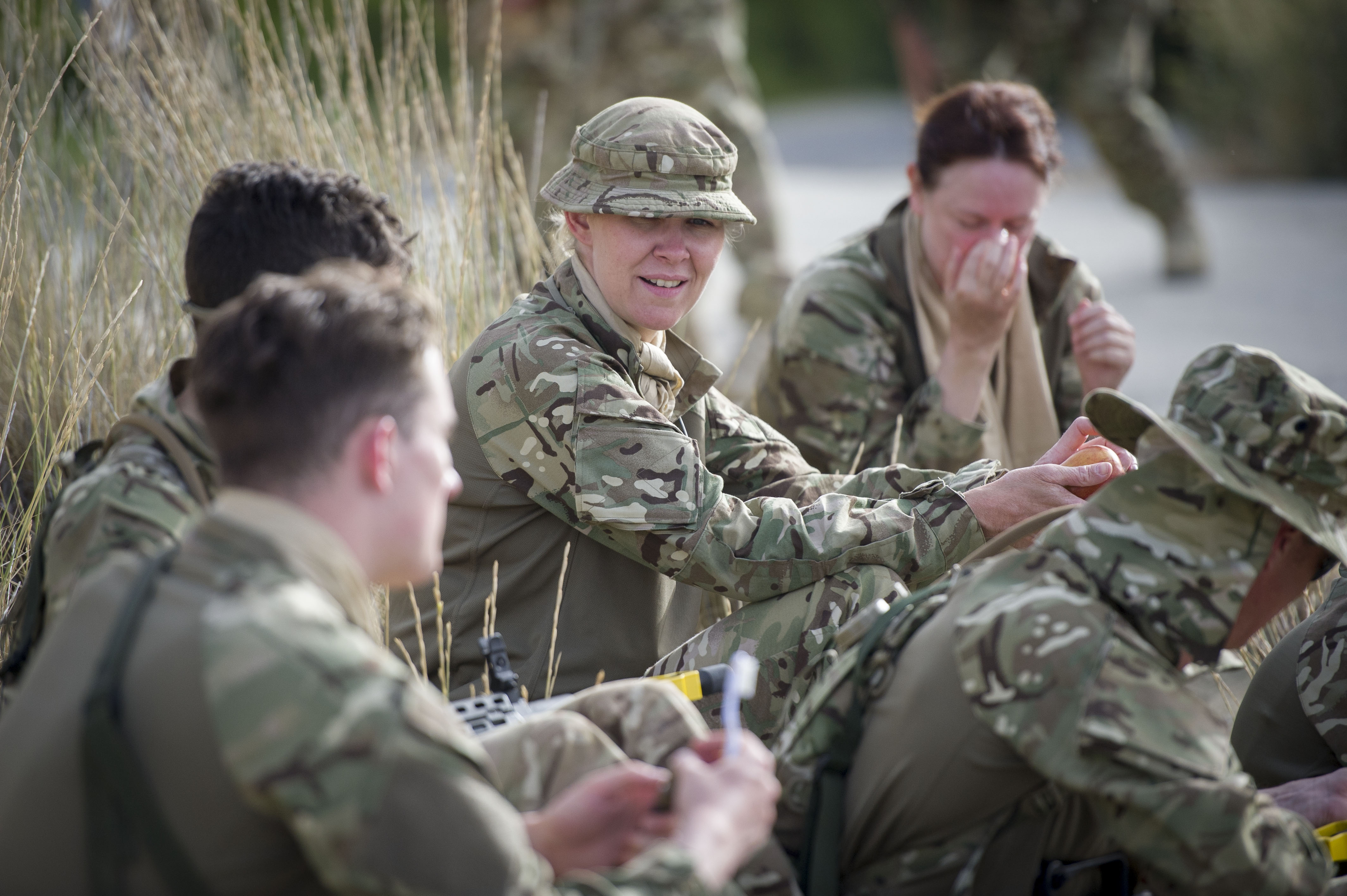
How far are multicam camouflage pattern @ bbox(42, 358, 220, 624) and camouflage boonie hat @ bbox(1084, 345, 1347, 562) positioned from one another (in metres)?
1.29

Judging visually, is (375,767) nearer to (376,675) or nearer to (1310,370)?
(376,675)

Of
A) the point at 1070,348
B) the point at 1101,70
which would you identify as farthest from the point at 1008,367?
the point at 1101,70

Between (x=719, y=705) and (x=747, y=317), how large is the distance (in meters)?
3.96

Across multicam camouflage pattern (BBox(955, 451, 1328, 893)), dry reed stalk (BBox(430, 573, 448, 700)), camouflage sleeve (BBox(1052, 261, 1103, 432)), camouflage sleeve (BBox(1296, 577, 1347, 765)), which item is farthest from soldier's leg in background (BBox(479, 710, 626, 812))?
camouflage sleeve (BBox(1052, 261, 1103, 432))

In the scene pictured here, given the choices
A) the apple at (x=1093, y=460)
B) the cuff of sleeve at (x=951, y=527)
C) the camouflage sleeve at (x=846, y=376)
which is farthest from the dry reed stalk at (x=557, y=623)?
the camouflage sleeve at (x=846, y=376)

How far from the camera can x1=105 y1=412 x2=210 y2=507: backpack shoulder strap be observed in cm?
189

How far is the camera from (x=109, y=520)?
1.81m

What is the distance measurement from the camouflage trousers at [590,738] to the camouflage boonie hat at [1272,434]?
28.7 inches

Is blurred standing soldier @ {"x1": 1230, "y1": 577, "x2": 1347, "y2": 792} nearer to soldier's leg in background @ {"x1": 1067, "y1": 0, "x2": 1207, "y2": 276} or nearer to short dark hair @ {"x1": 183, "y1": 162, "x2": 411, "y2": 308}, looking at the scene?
short dark hair @ {"x1": 183, "y1": 162, "x2": 411, "y2": 308}

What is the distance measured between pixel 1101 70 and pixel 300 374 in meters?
6.52

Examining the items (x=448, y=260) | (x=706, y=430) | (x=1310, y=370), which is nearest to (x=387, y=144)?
(x=448, y=260)

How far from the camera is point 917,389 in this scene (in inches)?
148

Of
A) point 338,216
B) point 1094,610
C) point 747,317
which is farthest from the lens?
point 747,317

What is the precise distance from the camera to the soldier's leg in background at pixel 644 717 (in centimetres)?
177
